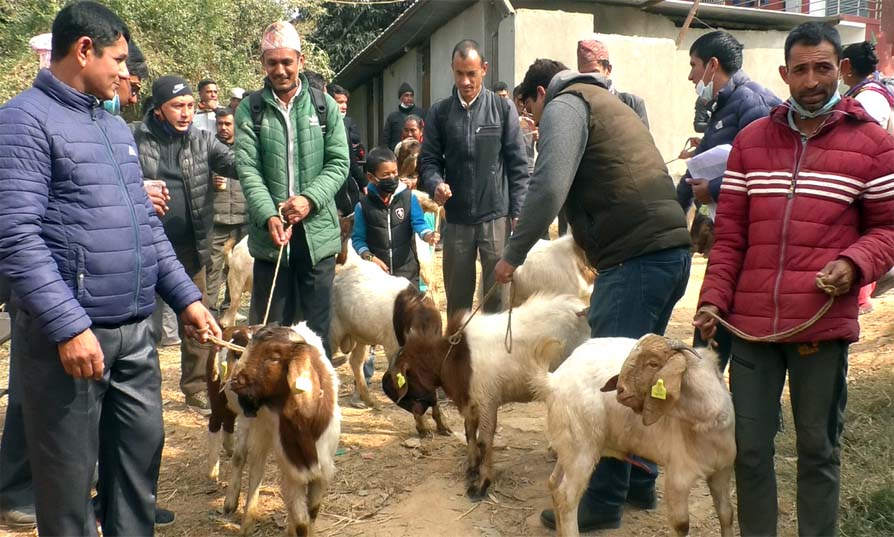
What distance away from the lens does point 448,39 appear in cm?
1612

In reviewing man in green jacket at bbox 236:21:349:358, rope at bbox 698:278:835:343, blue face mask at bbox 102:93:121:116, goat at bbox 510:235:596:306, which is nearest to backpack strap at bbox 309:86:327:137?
man in green jacket at bbox 236:21:349:358

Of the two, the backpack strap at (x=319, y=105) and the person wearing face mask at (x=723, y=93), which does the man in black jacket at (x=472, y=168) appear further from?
the person wearing face mask at (x=723, y=93)

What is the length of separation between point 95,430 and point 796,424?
9.78 feet

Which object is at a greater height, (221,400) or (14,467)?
(221,400)

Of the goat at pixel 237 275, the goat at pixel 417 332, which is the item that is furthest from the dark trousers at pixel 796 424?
the goat at pixel 237 275

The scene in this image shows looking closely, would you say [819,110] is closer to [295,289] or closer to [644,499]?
[644,499]

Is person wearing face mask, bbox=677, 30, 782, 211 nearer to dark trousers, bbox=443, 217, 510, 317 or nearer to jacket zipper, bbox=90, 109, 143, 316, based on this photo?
dark trousers, bbox=443, 217, 510, 317

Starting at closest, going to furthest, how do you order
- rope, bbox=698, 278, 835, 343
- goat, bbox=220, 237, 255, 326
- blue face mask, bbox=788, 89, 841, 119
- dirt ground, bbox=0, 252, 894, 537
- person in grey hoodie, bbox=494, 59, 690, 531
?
rope, bbox=698, 278, 835, 343, blue face mask, bbox=788, 89, 841, 119, person in grey hoodie, bbox=494, 59, 690, 531, dirt ground, bbox=0, 252, 894, 537, goat, bbox=220, 237, 255, 326

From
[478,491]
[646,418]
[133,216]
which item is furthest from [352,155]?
[646,418]

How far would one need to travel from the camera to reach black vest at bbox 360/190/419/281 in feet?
22.2

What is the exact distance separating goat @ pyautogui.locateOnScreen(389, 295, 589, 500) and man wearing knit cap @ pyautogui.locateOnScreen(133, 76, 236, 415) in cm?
207

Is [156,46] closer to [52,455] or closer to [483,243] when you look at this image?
[483,243]

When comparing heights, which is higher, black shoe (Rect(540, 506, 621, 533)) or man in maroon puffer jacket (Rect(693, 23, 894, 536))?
man in maroon puffer jacket (Rect(693, 23, 894, 536))

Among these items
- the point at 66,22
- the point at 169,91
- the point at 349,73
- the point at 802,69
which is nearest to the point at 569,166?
the point at 802,69
